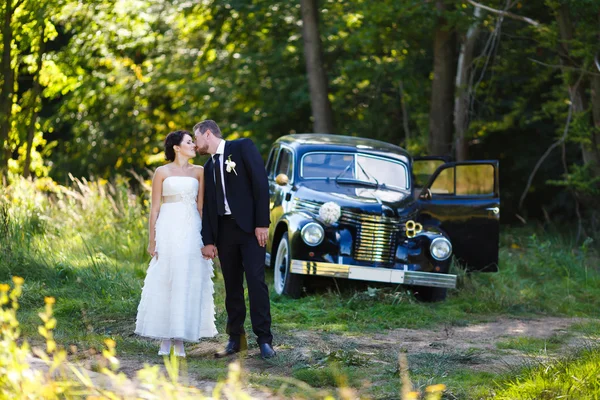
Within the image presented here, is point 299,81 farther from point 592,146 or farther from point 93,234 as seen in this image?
point 93,234

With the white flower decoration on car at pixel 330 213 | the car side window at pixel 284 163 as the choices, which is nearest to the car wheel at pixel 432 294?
the white flower decoration on car at pixel 330 213

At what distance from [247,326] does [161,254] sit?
1624 millimetres

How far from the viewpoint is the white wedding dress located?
7281mm

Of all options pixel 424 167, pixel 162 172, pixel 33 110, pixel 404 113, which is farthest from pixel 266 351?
pixel 404 113

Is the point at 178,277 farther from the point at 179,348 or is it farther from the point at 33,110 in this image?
the point at 33,110

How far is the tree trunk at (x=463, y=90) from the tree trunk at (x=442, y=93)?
0.76 ft

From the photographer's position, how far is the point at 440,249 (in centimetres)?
1062

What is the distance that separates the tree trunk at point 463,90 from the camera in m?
18.6

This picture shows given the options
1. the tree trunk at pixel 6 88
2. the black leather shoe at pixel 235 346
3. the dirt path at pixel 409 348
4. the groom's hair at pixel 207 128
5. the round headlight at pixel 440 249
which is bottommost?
the dirt path at pixel 409 348

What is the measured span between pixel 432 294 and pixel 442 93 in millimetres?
9185

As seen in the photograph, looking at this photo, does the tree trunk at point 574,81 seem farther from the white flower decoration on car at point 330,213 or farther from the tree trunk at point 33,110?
the tree trunk at point 33,110

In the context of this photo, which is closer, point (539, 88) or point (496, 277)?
point (496, 277)

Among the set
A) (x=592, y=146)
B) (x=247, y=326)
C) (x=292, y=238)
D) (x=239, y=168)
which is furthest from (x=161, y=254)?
(x=592, y=146)

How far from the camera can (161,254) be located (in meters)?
Answer: 7.37
